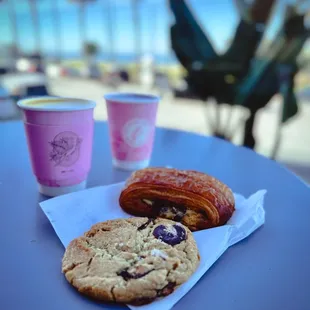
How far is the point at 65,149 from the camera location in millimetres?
555

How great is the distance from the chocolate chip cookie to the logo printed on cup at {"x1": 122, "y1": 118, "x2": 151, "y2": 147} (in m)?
0.26

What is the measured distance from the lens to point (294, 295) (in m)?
0.35

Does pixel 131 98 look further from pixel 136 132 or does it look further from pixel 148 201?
pixel 148 201

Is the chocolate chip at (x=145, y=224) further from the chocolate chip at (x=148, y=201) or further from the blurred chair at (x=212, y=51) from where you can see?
the blurred chair at (x=212, y=51)

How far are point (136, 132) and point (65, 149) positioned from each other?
181 mm

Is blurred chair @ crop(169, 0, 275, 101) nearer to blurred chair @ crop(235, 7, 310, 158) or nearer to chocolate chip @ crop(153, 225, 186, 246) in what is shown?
blurred chair @ crop(235, 7, 310, 158)

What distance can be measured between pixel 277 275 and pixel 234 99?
134 centimetres

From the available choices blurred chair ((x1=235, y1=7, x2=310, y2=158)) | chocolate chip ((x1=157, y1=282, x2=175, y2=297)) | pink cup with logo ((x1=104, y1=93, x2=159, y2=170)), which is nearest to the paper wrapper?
chocolate chip ((x1=157, y1=282, x2=175, y2=297))

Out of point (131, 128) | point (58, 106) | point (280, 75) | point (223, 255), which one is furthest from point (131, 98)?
point (280, 75)

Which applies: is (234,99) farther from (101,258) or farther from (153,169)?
(101,258)

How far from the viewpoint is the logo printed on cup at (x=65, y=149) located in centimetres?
54

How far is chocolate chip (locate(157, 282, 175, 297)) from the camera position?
0.34m

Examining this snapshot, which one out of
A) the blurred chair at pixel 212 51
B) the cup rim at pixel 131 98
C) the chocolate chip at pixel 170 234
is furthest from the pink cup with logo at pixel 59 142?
the blurred chair at pixel 212 51

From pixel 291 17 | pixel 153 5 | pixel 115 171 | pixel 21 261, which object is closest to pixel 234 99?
pixel 291 17
